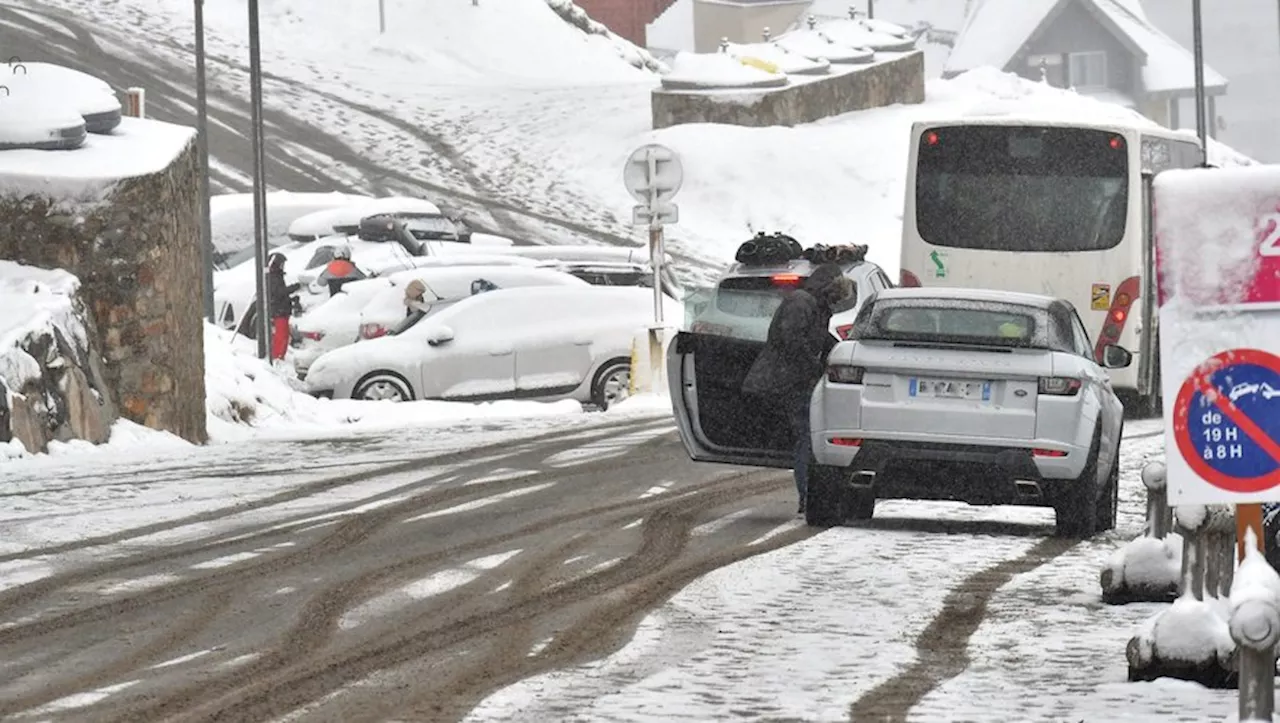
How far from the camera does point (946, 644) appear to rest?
1099cm

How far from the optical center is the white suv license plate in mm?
15195

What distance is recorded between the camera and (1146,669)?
9781 millimetres

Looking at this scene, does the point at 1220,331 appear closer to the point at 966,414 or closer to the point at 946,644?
the point at 946,644

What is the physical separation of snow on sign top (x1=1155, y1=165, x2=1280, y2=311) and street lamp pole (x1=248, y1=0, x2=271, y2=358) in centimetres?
2713

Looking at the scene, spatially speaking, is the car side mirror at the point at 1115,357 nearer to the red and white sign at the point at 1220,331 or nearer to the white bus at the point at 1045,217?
the red and white sign at the point at 1220,331

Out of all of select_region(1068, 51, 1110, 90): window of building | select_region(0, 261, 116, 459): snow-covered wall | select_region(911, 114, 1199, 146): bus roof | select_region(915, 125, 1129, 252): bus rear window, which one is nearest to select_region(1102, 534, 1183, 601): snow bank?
select_region(0, 261, 116, 459): snow-covered wall

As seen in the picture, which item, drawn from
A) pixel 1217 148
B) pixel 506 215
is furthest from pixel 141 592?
pixel 1217 148

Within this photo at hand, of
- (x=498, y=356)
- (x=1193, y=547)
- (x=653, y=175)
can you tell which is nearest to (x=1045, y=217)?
(x=653, y=175)

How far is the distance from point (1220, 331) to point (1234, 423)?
0.29 meters

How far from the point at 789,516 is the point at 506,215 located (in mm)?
43829

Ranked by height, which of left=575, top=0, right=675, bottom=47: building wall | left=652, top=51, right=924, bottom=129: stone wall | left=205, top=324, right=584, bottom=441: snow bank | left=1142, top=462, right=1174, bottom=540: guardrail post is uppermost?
left=575, top=0, right=675, bottom=47: building wall

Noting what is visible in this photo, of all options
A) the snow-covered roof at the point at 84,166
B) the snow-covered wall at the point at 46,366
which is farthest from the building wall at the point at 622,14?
the snow-covered wall at the point at 46,366

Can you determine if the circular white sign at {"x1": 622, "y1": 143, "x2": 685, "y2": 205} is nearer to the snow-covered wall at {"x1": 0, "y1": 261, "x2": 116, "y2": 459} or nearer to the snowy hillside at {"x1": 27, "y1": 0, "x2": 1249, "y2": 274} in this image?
the snow-covered wall at {"x1": 0, "y1": 261, "x2": 116, "y2": 459}

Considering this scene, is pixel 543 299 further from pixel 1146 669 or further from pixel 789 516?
pixel 1146 669
